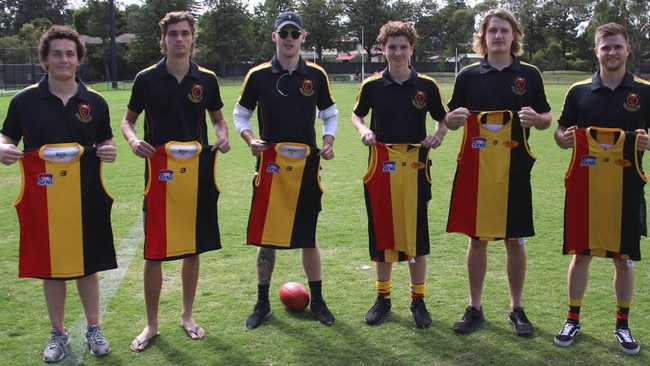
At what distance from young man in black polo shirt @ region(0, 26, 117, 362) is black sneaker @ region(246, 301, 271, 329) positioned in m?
1.14

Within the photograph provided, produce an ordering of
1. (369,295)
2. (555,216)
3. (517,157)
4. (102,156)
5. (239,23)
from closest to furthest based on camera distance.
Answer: (102,156) < (517,157) < (369,295) < (555,216) < (239,23)

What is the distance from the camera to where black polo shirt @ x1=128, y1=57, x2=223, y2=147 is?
16.1 feet

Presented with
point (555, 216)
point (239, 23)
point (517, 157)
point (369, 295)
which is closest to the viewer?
point (517, 157)

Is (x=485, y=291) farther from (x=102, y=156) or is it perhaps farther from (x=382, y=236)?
(x=102, y=156)

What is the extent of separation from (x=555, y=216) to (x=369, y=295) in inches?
170

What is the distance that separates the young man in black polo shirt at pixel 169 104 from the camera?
4.89m

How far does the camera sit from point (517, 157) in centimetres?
509

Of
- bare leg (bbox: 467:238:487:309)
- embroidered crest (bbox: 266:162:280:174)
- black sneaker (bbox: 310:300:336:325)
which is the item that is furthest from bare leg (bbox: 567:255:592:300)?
embroidered crest (bbox: 266:162:280:174)

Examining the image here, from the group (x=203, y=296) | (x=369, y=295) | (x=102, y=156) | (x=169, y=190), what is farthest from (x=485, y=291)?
(x=102, y=156)

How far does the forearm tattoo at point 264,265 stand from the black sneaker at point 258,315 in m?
0.19

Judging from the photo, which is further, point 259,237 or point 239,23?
point 239,23

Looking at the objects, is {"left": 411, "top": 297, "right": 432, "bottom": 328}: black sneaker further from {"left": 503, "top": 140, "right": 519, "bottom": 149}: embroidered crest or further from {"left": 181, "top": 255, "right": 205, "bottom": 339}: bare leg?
{"left": 181, "top": 255, "right": 205, "bottom": 339}: bare leg

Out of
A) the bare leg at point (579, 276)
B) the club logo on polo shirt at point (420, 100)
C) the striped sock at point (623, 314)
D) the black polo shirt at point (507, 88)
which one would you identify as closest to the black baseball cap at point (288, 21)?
the club logo on polo shirt at point (420, 100)

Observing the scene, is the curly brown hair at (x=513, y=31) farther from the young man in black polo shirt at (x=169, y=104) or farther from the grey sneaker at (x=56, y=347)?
the grey sneaker at (x=56, y=347)
